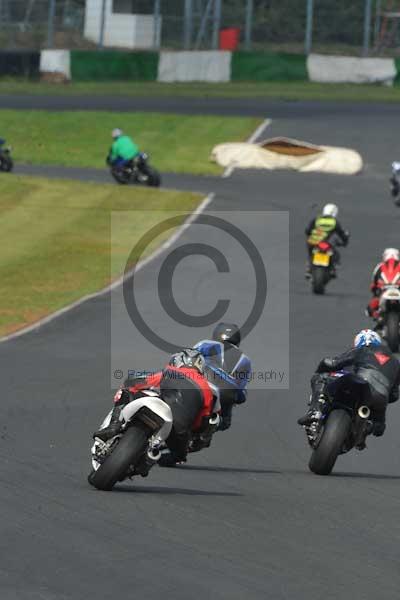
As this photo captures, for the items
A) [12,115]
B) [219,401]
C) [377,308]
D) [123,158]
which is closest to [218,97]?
[12,115]

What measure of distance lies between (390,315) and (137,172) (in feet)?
61.1

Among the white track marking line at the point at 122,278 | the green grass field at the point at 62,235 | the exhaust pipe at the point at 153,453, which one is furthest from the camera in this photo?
the green grass field at the point at 62,235

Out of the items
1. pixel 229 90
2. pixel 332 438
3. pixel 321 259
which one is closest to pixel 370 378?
pixel 332 438

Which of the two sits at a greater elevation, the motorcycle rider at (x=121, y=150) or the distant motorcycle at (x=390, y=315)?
the distant motorcycle at (x=390, y=315)

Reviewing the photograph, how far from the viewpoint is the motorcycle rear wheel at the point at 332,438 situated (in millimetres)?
11375

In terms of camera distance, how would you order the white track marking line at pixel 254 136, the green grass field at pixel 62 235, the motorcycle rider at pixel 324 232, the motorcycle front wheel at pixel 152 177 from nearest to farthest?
the green grass field at pixel 62 235, the motorcycle rider at pixel 324 232, the motorcycle front wheel at pixel 152 177, the white track marking line at pixel 254 136

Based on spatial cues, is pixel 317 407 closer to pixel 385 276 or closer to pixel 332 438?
pixel 332 438

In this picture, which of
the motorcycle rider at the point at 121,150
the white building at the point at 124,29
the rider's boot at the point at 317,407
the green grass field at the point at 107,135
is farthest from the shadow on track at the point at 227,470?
the white building at the point at 124,29

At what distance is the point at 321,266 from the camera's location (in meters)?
24.7

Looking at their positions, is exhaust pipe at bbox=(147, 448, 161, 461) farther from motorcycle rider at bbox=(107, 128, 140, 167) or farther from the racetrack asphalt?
motorcycle rider at bbox=(107, 128, 140, 167)

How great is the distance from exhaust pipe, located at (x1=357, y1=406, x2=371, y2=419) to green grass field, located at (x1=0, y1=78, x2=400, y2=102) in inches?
1732

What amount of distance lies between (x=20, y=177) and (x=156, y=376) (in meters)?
29.0

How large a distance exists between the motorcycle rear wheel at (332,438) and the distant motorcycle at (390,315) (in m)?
9.00

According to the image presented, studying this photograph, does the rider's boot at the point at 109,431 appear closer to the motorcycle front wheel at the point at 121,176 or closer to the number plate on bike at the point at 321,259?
the number plate on bike at the point at 321,259
